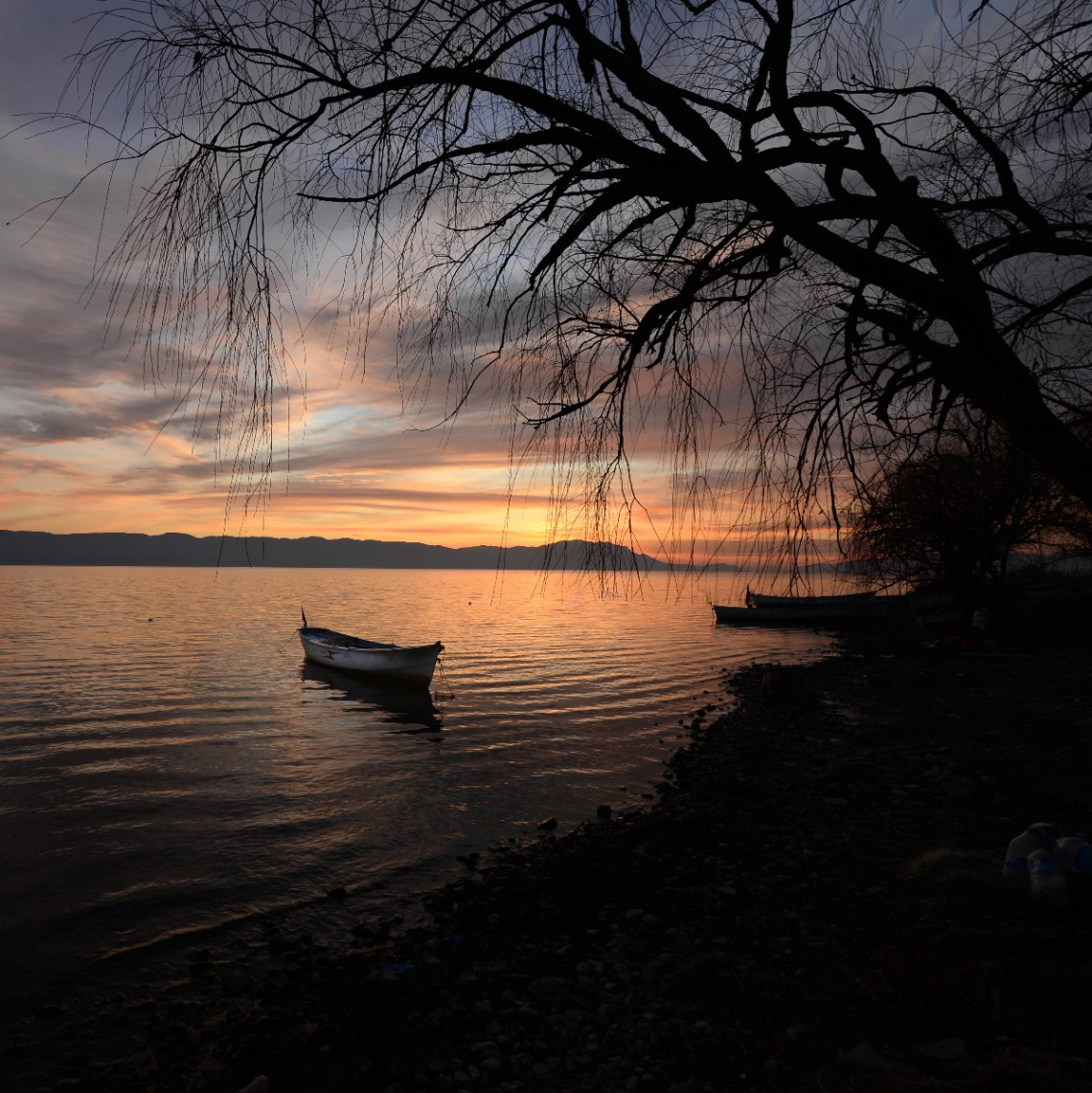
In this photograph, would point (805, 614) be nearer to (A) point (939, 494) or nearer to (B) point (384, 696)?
(B) point (384, 696)

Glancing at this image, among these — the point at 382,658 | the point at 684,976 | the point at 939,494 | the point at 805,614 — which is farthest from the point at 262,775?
the point at 805,614

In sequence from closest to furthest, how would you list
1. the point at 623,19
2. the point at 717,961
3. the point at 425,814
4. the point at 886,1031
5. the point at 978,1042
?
the point at 623,19, the point at 978,1042, the point at 886,1031, the point at 717,961, the point at 425,814

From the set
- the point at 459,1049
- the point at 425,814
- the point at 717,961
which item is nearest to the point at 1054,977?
the point at 717,961

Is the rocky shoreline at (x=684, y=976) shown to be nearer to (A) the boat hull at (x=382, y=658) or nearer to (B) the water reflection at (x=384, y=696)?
(B) the water reflection at (x=384, y=696)

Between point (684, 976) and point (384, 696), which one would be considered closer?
point (684, 976)

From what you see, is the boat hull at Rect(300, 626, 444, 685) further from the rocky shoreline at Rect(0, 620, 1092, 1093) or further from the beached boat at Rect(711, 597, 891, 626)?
the beached boat at Rect(711, 597, 891, 626)

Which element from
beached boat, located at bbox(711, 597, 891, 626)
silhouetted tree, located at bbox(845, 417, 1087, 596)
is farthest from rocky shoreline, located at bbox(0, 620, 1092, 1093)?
beached boat, located at bbox(711, 597, 891, 626)

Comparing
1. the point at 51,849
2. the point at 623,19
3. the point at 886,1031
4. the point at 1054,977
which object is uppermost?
the point at 623,19

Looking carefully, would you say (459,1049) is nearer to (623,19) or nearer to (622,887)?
(622,887)

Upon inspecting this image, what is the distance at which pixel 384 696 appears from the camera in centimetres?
2470

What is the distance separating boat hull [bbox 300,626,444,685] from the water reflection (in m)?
0.42

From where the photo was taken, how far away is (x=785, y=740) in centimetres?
1473

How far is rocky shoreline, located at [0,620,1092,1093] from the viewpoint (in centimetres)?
381

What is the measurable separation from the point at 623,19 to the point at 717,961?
20.0 feet
